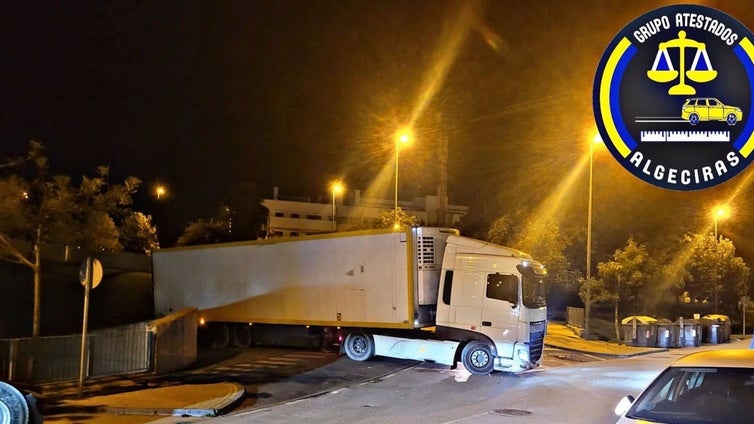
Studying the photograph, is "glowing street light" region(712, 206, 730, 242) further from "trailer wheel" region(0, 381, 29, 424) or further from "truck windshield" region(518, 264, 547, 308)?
"trailer wheel" region(0, 381, 29, 424)

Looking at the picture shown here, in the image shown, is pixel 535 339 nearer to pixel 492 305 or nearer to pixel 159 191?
pixel 492 305

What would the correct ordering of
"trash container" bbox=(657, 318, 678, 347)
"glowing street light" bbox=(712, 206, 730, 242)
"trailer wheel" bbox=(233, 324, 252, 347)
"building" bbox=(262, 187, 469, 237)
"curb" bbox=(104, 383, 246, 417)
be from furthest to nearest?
"building" bbox=(262, 187, 469, 237), "glowing street light" bbox=(712, 206, 730, 242), "trash container" bbox=(657, 318, 678, 347), "trailer wheel" bbox=(233, 324, 252, 347), "curb" bbox=(104, 383, 246, 417)

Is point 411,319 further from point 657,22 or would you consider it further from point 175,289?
point 657,22

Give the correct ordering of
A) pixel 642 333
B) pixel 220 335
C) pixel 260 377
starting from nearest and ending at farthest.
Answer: pixel 260 377, pixel 220 335, pixel 642 333

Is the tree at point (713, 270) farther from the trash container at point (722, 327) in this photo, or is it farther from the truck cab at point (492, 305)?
the truck cab at point (492, 305)

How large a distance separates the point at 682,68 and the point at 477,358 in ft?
37.5

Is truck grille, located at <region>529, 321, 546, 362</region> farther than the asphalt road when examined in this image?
Yes

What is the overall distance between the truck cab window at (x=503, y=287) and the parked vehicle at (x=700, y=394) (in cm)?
1107

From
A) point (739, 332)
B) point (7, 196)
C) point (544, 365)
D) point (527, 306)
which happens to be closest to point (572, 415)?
point (527, 306)

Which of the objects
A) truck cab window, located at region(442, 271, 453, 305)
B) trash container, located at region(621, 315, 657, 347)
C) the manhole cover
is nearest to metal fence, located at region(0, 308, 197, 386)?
truck cab window, located at region(442, 271, 453, 305)

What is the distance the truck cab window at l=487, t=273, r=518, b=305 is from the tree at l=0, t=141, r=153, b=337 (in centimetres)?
1054

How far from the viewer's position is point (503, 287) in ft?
58.0

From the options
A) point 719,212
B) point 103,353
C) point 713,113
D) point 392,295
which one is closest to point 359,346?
point 392,295

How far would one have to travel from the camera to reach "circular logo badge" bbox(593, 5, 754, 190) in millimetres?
7762
